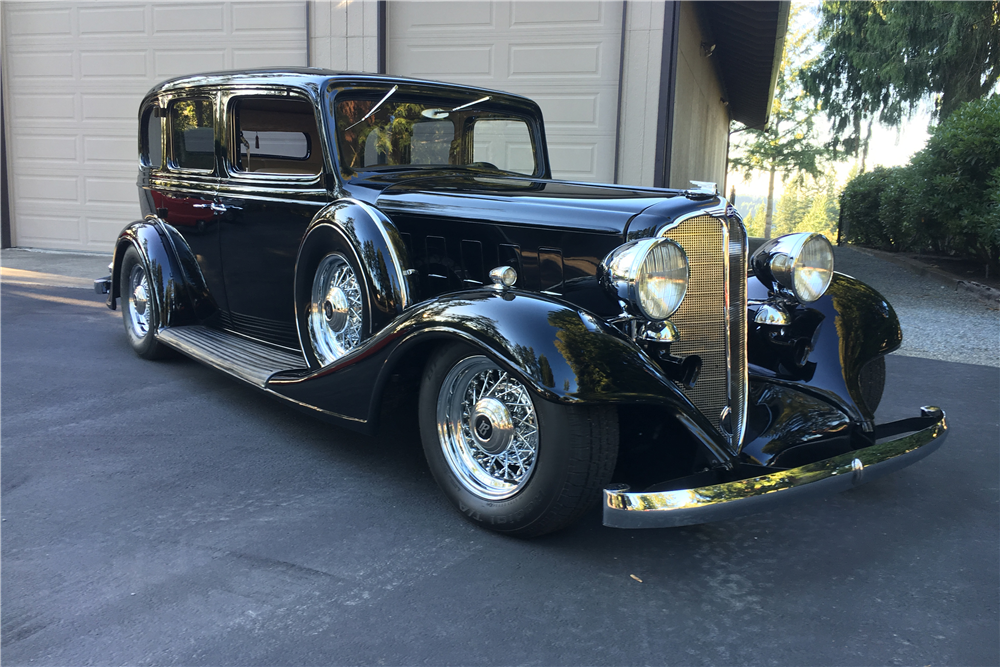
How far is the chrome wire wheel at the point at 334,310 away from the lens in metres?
3.48

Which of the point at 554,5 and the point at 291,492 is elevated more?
the point at 554,5

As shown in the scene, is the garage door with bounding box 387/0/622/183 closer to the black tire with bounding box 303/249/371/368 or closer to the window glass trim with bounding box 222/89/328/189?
the window glass trim with bounding box 222/89/328/189

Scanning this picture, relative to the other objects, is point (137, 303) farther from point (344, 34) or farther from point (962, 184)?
point (962, 184)

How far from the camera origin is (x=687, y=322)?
2709mm

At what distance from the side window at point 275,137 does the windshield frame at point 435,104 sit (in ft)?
0.49

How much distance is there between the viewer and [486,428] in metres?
2.60

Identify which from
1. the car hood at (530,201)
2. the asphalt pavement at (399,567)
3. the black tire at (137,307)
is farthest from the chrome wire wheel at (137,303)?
the car hood at (530,201)

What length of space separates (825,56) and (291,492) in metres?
18.2

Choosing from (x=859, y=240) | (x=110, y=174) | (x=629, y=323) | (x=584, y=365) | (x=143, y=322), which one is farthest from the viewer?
(x=859, y=240)

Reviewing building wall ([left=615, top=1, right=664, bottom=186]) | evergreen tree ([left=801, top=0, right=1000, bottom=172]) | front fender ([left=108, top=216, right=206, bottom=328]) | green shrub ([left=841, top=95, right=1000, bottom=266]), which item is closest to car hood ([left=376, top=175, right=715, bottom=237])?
front fender ([left=108, top=216, right=206, bottom=328])

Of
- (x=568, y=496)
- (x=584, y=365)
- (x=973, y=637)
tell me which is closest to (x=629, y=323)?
(x=584, y=365)

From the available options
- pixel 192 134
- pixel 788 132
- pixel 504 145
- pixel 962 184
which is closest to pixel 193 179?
pixel 192 134

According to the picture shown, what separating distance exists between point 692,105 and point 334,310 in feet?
28.7

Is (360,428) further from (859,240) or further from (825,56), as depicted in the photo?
(825,56)
